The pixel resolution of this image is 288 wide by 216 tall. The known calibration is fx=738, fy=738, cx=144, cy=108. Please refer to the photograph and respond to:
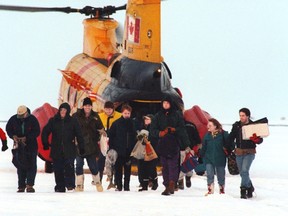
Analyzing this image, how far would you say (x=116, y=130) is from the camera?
12711 millimetres

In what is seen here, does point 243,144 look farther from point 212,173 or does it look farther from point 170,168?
point 170,168

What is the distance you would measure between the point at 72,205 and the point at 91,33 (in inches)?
462

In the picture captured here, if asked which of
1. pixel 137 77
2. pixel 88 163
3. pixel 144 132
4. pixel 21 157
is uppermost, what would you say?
pixel 137 77

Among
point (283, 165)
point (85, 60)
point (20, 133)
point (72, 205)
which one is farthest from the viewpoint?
point (283, 165)

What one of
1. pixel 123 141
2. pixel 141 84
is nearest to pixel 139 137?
pixel 123 141

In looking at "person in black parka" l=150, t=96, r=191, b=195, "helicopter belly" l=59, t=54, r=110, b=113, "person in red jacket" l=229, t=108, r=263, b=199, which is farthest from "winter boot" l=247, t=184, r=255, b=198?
"helicopter belly" l=59, t=54, r=110, b=113

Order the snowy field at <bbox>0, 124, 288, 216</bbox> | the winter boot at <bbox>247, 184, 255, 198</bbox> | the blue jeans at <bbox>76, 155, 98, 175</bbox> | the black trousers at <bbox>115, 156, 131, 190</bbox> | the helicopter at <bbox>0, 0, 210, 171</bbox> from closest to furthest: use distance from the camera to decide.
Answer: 1. the snowy field at <bbox>0, 124, 288, 216</bbox>
2. the blue jeans at <bbox>76, 155, 98, 175</bbox>
3. the winter boot at <bbox>247, 184, 255, 198</bbox>
4. the black trousers at <bbox>115, 156, 131, 190</bbox>
5. the helicopter at <bbox>0, 0, 210, 171</bbox>

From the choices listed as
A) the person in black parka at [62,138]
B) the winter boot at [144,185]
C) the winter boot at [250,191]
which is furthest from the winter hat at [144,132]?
the winter boot at [250,191]

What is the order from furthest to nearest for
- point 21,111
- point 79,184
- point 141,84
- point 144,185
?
point 141,84, point 144,185, point 79,184, point 21,111

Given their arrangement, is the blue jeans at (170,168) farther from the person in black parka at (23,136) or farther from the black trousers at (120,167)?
the person in black parka at (23,136)

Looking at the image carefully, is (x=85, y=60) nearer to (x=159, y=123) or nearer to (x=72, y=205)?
(x=159, y=123)

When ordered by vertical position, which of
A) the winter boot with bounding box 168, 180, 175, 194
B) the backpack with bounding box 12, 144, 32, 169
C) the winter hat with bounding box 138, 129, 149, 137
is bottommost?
the winter boot with bounding box 168, 180, 175, 194

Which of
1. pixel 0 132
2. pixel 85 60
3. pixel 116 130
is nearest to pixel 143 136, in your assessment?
pixel 116 130

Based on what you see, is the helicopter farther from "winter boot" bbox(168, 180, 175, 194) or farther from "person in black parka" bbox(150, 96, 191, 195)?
"winter boot" bbox(168, 180, 175, 194)
